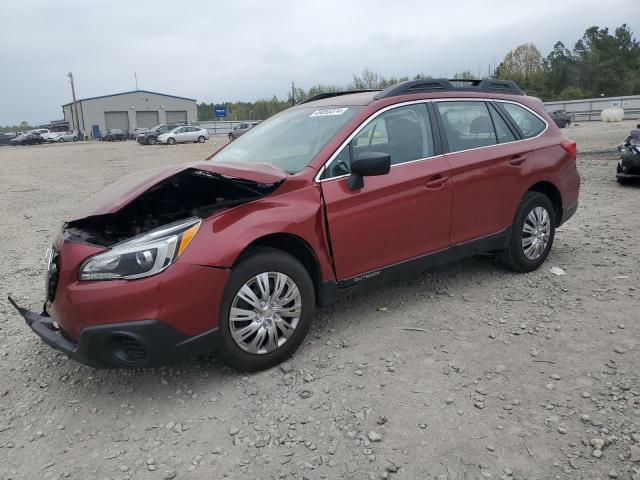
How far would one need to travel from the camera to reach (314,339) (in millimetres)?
3834

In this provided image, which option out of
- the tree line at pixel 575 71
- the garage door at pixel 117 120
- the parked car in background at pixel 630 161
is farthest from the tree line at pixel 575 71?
the parked car in background at pixel 630 161

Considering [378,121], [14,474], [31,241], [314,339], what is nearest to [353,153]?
[378,121]

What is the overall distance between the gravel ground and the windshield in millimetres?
1350

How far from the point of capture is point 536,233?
4.95 metres

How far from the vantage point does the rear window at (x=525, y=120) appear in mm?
4898

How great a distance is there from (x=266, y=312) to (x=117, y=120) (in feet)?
236

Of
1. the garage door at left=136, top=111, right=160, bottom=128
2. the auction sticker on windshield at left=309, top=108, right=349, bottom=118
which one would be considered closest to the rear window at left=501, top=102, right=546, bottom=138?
the auction sticker on windshield at left=309, top=108, right=349, bottom=118

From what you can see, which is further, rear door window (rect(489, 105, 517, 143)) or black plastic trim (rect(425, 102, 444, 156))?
rear door window (rect(489, 105, 517, 143))

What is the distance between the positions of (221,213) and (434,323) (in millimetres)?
1910

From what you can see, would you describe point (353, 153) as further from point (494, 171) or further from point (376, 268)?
point (494, 171)

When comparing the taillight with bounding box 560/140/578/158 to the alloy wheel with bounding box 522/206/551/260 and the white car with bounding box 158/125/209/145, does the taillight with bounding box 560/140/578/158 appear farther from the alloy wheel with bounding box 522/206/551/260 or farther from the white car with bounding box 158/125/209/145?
the white car with bounding box 158/125/209/145

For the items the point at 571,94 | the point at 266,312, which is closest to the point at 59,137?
the point at 266,312

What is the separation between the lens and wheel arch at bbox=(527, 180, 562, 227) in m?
4.97

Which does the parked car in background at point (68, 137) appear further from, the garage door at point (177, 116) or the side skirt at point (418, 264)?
the side skirt at point (418, 264)
